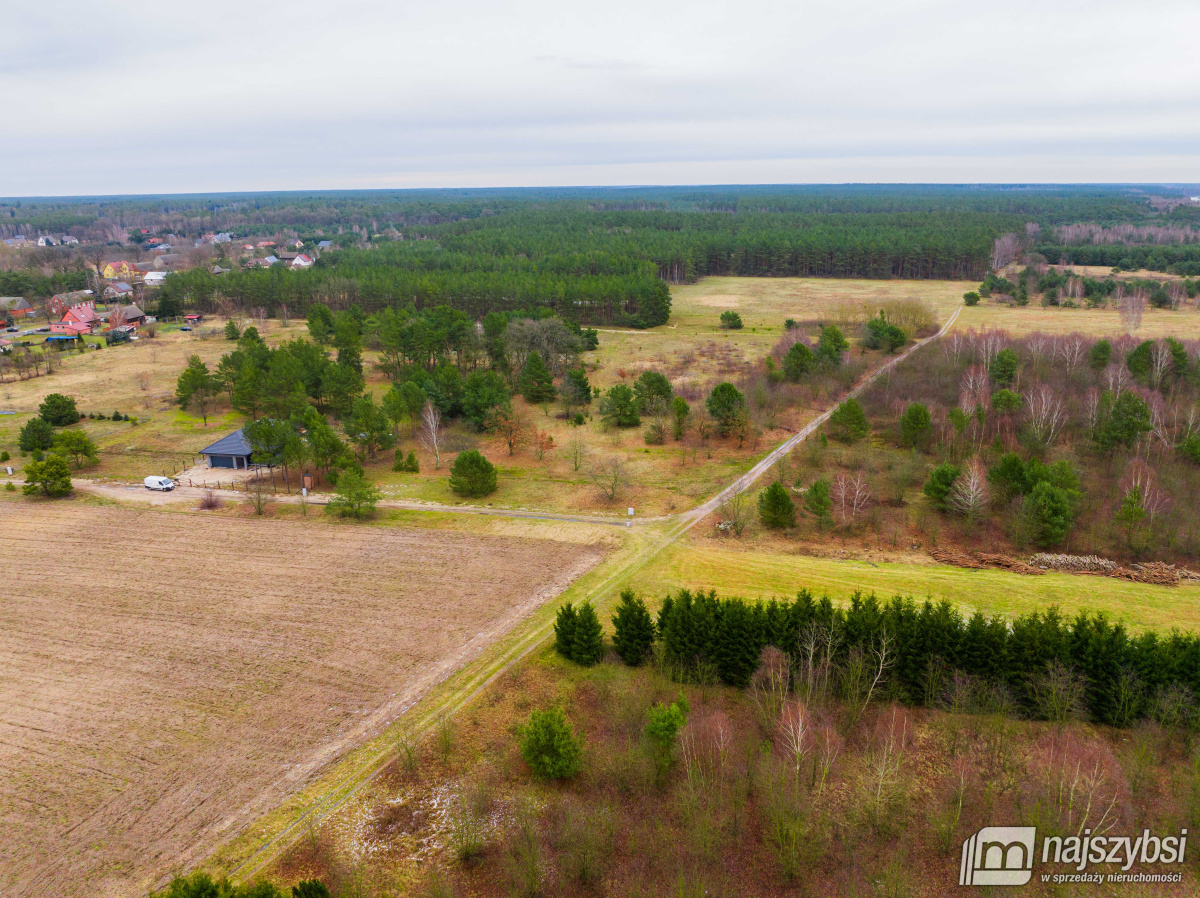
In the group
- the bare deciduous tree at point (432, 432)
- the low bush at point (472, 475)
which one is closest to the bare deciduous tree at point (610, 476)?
the low bush at point (472, 475)

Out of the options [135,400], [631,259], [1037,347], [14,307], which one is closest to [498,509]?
[135,400]

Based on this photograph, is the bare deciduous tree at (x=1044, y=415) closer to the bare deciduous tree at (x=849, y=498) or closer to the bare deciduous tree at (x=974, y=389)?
the bare deciduous tree at (x=974, y=389)

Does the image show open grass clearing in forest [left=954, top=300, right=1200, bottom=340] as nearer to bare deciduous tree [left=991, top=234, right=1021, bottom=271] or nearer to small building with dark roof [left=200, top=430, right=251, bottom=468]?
bare deciduous tree [left=991, top=234, right=1021, bottom=271]

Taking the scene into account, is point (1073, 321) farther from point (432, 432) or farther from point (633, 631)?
point (633, 631)

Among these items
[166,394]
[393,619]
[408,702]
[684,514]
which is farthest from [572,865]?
[166,394]

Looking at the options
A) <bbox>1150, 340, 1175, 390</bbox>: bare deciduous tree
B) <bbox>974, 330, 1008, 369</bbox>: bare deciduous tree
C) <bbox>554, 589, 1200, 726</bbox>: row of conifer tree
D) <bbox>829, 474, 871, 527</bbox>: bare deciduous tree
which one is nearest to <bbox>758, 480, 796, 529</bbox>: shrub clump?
<bbox>829, 474, 871, 527</bbox>: bare deciduous tree

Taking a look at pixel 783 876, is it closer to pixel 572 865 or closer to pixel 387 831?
pixel 572 865

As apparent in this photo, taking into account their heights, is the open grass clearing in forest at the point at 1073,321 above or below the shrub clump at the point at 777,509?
above
